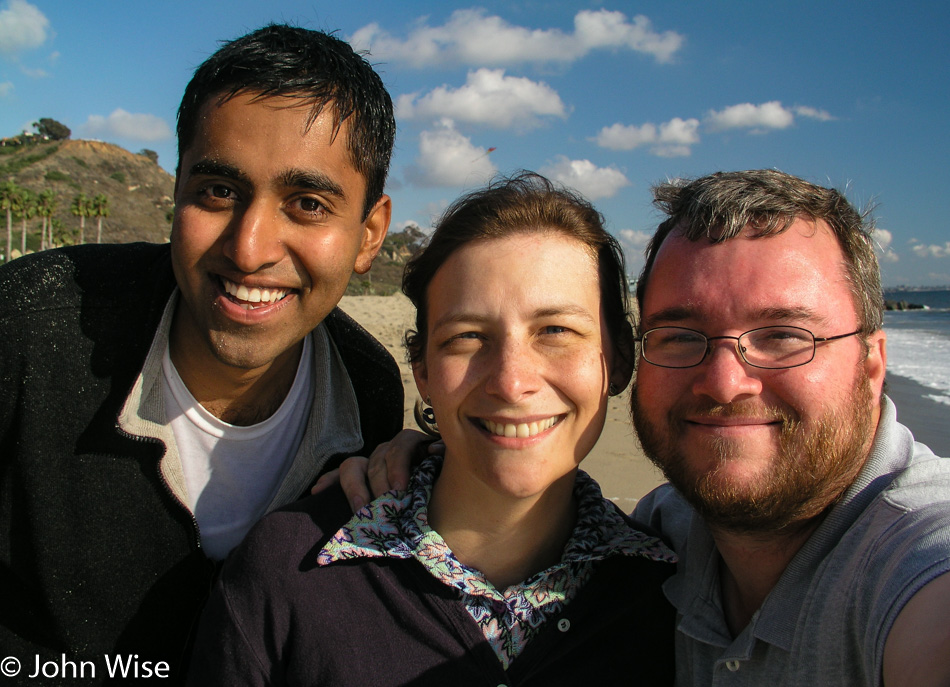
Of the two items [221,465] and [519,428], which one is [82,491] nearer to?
[221,465]

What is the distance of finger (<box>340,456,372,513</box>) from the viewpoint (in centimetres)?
212

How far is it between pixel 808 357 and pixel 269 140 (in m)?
Answer: 2.02

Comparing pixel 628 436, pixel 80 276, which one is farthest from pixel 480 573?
pixel 628 436

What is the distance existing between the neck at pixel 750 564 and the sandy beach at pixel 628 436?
10.1 feet

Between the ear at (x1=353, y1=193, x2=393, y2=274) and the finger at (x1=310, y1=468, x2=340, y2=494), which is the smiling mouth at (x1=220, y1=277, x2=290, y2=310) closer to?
the ear at (x1=353, y1=193, x2=393, y2=274)

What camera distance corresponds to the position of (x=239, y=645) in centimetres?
173

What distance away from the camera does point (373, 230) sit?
9.46 feet

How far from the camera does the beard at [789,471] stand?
74.7 inches

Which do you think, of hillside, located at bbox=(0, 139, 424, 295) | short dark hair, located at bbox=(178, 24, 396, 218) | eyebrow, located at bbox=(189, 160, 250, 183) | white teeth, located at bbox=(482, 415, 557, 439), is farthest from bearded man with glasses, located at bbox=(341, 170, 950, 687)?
hillside, located at bbox=(0, 139, 424, 295)

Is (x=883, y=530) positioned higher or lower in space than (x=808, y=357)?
lower

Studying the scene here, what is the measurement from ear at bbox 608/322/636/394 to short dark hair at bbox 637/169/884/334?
407 millimetres

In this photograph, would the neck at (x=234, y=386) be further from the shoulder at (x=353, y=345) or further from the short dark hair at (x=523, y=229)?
the short dark hair at (x=523, y=229)

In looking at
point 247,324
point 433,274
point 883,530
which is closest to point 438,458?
point 433,274

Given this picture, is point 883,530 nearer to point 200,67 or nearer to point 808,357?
point 808,357
